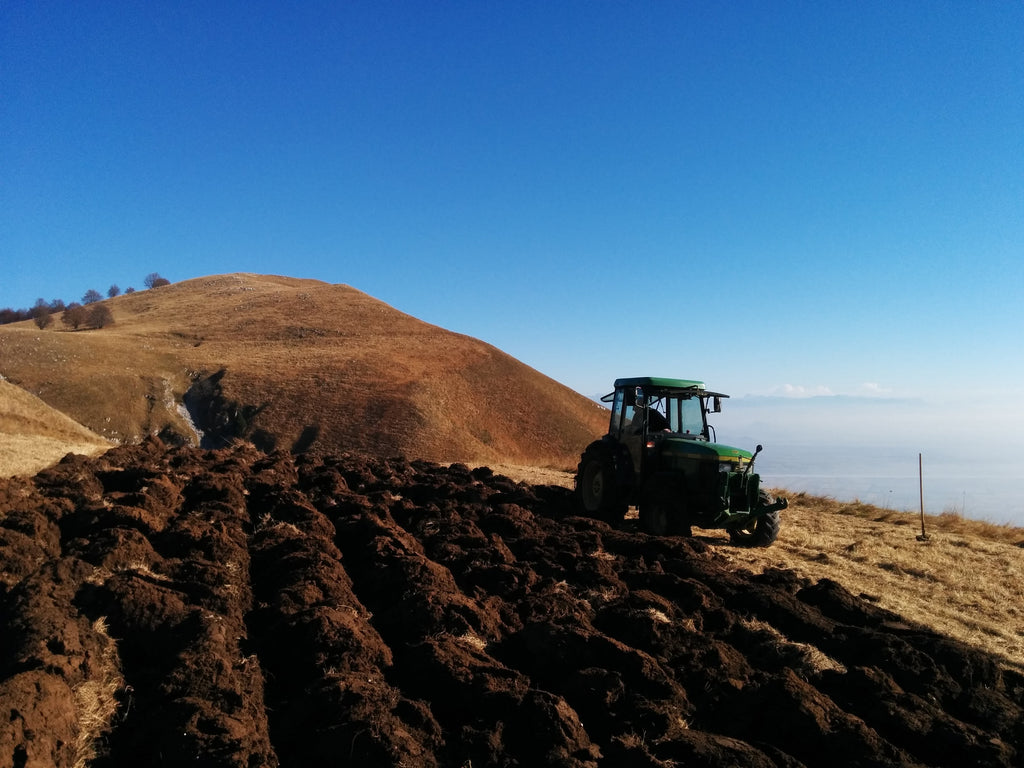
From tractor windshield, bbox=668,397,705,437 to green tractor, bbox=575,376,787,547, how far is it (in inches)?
0.6

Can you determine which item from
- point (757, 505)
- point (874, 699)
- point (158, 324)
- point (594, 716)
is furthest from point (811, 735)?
point (158, 324)

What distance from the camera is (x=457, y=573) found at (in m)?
8.09

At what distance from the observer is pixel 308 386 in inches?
1775

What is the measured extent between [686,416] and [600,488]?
1954 mm

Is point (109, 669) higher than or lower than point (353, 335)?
lower

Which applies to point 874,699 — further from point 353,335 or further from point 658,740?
point 353,335

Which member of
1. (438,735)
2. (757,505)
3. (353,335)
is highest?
(353,335)

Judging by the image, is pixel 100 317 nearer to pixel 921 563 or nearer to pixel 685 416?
pixel 685 416

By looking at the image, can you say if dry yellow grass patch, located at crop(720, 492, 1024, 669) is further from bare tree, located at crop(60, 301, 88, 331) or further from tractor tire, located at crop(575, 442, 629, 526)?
bare tree, located at crop(60, 301, 88, 331)

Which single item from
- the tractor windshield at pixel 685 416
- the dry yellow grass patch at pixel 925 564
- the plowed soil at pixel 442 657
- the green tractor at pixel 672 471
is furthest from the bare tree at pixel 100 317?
the dry yellow grass patch at pixel 925 564

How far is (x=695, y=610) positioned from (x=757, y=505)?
13.4 feet

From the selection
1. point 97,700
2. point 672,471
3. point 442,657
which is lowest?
point 97,700

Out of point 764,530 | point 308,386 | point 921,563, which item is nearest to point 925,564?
point 921,563

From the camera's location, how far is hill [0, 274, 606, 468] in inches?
1565
